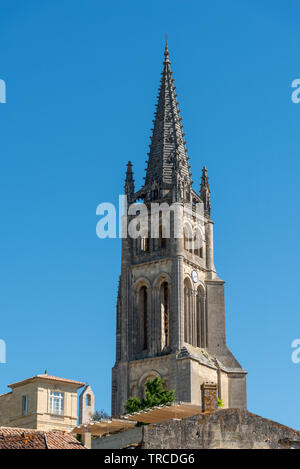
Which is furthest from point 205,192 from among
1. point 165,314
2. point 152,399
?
point 152,399

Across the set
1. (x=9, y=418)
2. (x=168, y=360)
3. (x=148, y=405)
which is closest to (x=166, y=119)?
A: (x=168, y=360)

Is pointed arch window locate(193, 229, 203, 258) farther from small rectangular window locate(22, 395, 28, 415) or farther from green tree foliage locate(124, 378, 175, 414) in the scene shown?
small rectangular window locate(22, 395, 28, 415)

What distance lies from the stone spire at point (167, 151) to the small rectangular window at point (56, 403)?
3264cm

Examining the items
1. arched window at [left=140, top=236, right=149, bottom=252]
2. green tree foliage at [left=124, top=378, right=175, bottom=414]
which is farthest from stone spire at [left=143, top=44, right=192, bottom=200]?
green tree foliage at [left=124, top=378, right=175, bottom=414]

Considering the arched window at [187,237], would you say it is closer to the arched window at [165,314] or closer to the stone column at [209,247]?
the stone column at [209,247]

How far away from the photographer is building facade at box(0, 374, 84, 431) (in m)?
58.0

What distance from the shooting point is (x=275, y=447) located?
43.7m

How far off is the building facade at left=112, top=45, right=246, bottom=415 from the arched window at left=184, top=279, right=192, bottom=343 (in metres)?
0.07

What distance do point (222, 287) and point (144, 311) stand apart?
6388mm

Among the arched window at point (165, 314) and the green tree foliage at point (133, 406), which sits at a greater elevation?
the arched window at point (165, 314)

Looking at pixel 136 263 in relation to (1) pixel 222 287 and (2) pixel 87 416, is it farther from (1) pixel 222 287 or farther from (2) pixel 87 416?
(2) pixel 87 416

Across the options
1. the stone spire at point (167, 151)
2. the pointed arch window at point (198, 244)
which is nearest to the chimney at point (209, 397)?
the stone spire at point (167, 151)

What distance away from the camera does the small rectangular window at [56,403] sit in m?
58.6

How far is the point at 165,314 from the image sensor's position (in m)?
88.2
